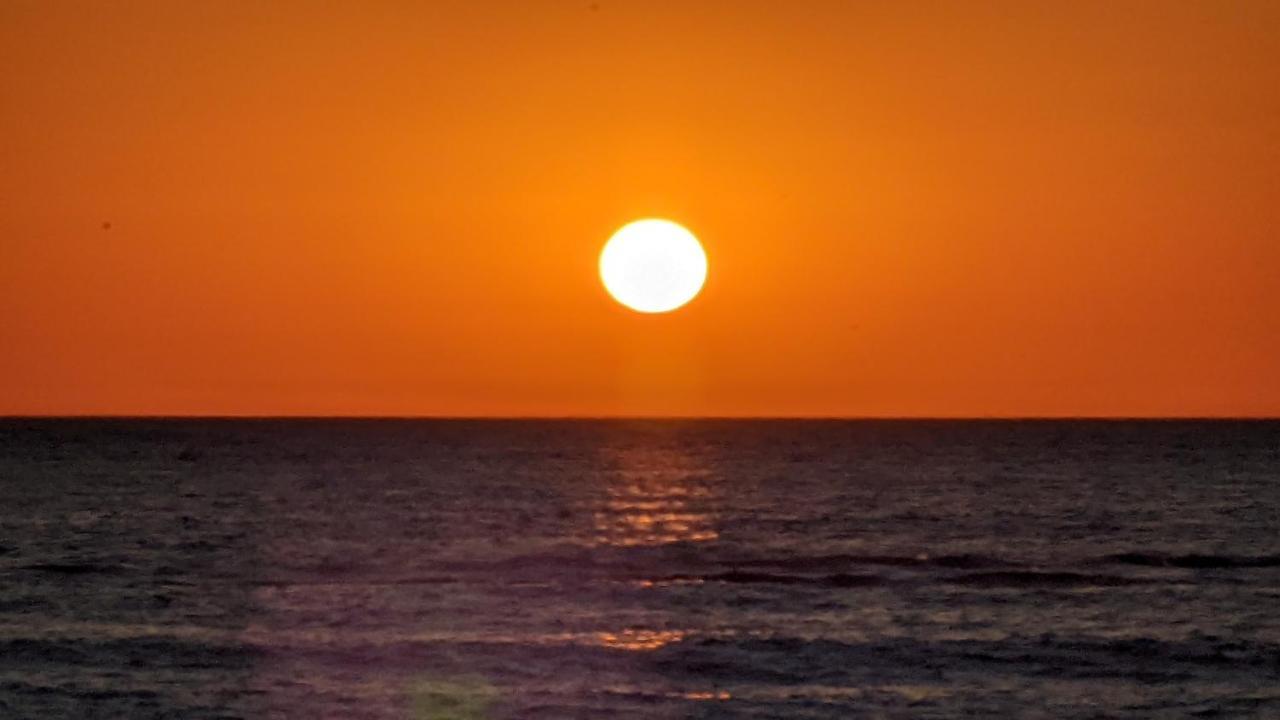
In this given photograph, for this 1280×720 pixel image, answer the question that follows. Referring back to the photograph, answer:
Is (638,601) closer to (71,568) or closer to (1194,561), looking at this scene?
(71,568)

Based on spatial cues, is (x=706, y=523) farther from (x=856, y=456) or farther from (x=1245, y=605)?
(x=856, y=456)

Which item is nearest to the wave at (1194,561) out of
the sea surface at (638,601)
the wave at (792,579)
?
the sea surface at (638,601)

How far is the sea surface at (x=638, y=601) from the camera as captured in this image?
806 inches

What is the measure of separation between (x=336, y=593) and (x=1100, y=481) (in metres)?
46.6

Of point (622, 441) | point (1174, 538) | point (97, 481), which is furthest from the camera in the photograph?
point (622, 441)

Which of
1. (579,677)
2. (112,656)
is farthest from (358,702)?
(112,656)

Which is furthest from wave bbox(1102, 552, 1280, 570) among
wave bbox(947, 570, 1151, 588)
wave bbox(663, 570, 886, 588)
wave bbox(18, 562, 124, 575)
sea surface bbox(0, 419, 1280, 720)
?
wave bbox(18, 562, 124, 575)

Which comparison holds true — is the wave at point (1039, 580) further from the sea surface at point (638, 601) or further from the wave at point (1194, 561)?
the wave at point (1194, 561)

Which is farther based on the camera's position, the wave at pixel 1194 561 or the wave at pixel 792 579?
the wave at pixel 1194 561

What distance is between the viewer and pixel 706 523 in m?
46.6

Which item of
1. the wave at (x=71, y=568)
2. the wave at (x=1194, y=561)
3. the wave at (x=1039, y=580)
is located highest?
the wave at (x=71, y=568)

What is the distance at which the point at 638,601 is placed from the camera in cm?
2889

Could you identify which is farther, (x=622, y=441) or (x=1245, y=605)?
→ (x=622, y=441)

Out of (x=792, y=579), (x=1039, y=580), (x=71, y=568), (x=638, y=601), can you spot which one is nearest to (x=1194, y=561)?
(x=1039, y=580)
